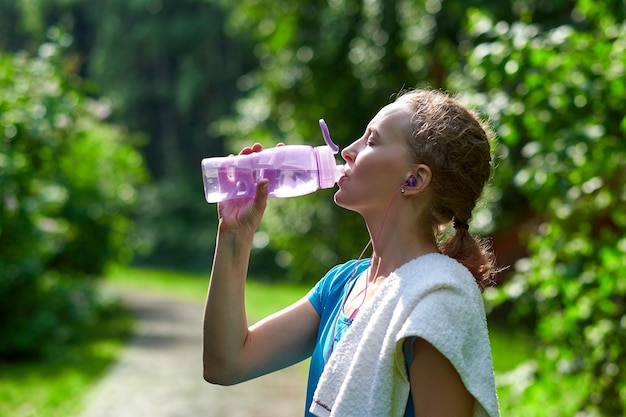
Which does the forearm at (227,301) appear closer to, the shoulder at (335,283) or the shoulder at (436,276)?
the shoulder at (335,283)

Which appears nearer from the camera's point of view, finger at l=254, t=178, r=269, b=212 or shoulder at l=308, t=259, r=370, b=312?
finger at l=254, t=178, r=269, b=212

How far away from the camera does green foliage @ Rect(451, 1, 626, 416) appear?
13.4 ft

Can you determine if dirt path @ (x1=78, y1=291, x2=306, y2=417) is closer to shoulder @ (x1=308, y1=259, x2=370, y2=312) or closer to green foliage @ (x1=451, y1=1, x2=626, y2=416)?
green foliage @ (x1=451, y1=1, x2=626, y2=416)

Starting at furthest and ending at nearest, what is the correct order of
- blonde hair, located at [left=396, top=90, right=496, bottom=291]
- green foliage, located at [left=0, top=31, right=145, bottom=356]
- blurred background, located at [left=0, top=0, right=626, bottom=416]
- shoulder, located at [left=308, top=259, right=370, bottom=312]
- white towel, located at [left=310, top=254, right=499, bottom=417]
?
green foliage, located at [left=0, top=31, right=145, bottom=356] < blurred background, located at [left=0, top=0, right=626, bottom=416] < shoulder, located at [left=308, top=259, right=370, bottom=312] < blonde hair, located at [left=396, top=90, right=496, bottom=291] < white towel, located at [left=310, top=254, right=499, bottom=417]

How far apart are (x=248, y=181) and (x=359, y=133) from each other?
8508mm

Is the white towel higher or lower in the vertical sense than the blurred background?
higher

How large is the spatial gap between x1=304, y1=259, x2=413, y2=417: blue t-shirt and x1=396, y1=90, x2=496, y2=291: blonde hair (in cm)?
26

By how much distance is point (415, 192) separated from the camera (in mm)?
2076

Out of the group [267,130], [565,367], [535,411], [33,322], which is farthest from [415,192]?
[267,130]

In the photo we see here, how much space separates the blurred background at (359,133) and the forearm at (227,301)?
1.01 m

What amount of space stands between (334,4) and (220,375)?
8.52 metres

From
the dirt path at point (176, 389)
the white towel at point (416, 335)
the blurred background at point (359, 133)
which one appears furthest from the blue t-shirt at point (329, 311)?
the dirt path at point (176, 389)

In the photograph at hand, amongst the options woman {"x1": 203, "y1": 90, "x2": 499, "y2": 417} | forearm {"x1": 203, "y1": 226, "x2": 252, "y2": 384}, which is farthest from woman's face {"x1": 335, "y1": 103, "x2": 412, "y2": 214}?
forearm {"x1": 203, "y1": 226, "x2": 252, "y2": 384}

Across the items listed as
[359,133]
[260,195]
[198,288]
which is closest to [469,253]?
[260,195]
